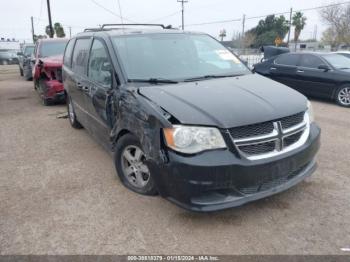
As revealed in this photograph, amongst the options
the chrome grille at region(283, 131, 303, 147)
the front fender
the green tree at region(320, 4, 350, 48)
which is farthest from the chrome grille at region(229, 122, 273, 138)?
the green tree at region(320, 4, 350, 48)

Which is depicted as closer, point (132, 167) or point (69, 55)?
point (132, 167)

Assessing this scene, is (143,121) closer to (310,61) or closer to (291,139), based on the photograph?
(291,139)

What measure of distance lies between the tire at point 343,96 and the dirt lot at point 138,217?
164 inches

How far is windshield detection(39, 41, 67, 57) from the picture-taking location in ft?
33.2

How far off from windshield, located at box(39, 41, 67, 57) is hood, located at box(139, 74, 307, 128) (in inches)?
308

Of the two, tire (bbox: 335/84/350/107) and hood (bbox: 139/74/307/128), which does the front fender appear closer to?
hood (bbox: 139/74/307/128)

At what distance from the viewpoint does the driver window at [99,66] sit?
3.85 m

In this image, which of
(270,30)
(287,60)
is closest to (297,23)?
(270,30)

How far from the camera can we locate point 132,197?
3598mm

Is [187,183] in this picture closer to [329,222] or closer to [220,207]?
[220,207]

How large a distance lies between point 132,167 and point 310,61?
24.2ft

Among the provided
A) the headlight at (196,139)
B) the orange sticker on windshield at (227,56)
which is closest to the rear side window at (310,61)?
the orange sticker on windshield at (227,56)

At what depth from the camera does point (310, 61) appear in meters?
9.17

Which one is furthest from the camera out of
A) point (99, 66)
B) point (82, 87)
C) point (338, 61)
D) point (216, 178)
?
point (338, 61)
